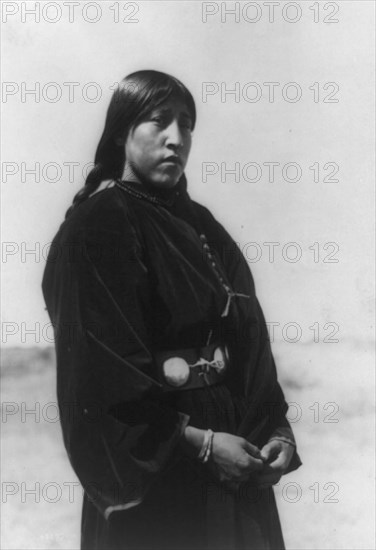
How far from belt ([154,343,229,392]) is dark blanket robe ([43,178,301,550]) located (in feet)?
0.10

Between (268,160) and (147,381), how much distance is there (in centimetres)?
124

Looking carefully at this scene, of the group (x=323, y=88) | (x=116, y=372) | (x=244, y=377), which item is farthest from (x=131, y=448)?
(x=323, y=88)

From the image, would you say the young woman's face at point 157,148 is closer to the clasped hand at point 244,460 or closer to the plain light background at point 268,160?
the plain light background at point 268,160

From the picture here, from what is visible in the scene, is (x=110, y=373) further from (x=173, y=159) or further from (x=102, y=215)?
(x=173, y=159)

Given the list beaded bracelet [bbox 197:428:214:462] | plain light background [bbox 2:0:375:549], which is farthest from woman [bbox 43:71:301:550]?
plain light background [bbox 2:0:375:549]

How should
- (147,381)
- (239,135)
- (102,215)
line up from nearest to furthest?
1. (147,381)
2. (102,215)
3. (239,135)

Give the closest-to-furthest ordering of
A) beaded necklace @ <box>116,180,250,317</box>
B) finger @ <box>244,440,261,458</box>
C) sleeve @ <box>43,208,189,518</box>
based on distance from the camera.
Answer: sleeve @ <box>43,208,189,518</box>, finger @ <box>244,440,261,458</box>, beaded necklace @ <box>116,180,250,317</box>

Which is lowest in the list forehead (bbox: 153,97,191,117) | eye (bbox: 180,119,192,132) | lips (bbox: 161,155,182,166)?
lips (bbox: 161,155,182,166)

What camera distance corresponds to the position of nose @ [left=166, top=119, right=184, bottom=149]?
14.8ft

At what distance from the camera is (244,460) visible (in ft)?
14.2

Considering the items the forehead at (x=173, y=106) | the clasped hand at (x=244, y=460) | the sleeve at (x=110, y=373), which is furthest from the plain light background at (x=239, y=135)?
the clasped hand at (x=244, y=460)

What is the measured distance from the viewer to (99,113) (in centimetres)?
470

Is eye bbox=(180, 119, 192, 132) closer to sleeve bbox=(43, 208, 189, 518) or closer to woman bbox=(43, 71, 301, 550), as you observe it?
woman bbox=(43, 71, 301, 550)

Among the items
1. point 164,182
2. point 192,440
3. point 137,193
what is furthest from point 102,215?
point 192,440
